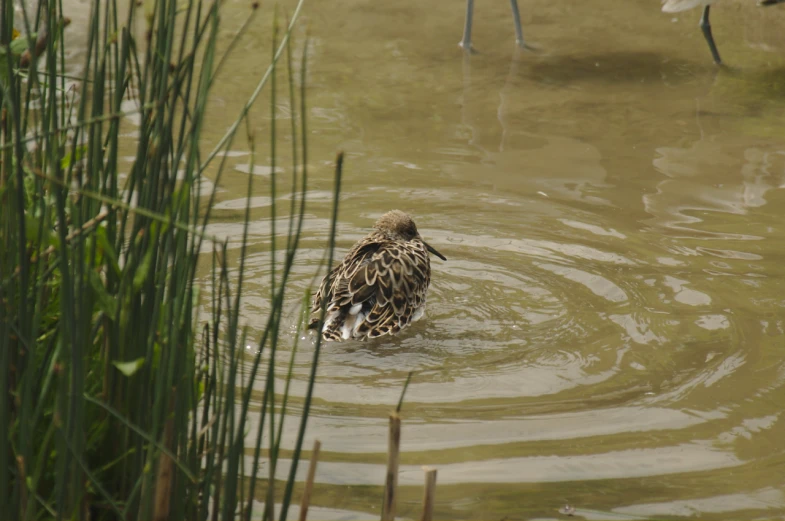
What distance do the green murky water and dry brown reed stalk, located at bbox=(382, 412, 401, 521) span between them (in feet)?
3.49

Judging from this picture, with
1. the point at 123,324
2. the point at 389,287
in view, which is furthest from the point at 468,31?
the point at 123,324

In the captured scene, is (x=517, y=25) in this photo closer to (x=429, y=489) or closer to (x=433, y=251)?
(x=433, y=251)

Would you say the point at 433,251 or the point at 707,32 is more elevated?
the point at 707,32

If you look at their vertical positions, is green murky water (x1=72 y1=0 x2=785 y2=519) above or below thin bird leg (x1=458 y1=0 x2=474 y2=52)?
below

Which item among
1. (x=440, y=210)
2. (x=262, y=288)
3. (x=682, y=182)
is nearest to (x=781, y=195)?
(x=682, y=182)

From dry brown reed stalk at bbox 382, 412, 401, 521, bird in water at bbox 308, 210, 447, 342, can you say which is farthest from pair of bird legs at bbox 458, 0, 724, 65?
dry brown reed stalk at bbox 382, 412, 401, 521

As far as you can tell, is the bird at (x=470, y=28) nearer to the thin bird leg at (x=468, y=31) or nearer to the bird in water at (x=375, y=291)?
the thin bird leg at (x=468, y=31)

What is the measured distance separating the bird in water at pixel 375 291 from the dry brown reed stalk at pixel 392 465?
249 centimetres

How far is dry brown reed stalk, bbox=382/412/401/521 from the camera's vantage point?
7.22 feet

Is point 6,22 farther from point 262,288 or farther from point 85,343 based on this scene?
point 262,288

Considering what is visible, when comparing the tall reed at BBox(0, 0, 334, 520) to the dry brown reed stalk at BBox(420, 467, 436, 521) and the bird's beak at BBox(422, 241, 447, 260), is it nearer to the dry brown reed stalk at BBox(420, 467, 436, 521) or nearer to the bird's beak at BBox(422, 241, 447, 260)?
the dry brown reed stalk at BBox(420, 467, 436, 521)

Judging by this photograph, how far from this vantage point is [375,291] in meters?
5.08

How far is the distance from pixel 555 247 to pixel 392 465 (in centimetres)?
354

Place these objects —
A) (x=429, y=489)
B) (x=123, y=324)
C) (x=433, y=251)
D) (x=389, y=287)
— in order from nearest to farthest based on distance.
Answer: (x=429, y=489) → (x=123, y=324) → (x=389, y=287) → (x=433, y=251)
